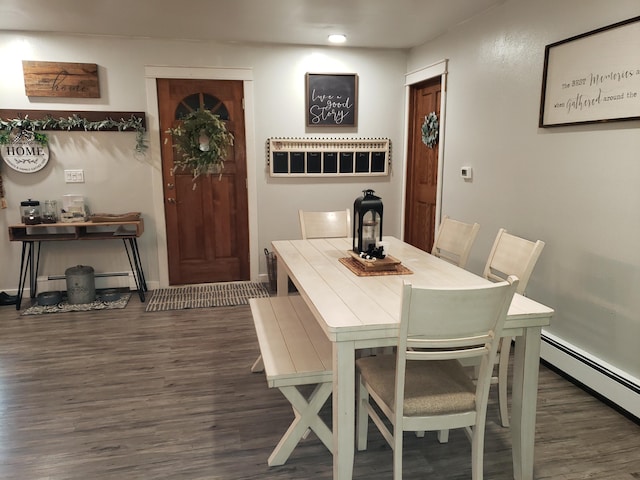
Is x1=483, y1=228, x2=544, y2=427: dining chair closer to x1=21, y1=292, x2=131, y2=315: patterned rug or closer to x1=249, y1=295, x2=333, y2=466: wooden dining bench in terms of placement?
x1=249, y1=295, x2=333, y2=466: wooden dining bench

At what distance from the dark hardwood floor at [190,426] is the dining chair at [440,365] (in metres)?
0.40

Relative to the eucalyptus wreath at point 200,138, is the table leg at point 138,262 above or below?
below

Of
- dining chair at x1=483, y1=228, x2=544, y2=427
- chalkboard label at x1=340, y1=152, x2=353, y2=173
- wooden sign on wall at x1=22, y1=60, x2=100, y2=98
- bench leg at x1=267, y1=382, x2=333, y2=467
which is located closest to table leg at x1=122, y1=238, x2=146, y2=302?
wooden sign on wall at x1=22, y1=60, x2=100, y2=98

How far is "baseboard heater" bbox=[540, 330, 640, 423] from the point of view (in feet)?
7.75

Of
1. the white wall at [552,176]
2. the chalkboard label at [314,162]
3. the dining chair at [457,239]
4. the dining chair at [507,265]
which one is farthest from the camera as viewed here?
→ the chalkboard label at [314,162]

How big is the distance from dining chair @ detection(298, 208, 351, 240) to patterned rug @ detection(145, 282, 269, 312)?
1.23 metres

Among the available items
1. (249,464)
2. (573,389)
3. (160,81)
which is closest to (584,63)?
(573,389)

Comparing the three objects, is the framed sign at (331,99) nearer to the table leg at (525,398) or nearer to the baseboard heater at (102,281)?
the baseboard heater at (102,281)

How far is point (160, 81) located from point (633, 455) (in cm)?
431

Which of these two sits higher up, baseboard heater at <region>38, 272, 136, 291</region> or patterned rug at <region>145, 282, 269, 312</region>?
baseboard heater at <region>38, 272, 136, 291</region>

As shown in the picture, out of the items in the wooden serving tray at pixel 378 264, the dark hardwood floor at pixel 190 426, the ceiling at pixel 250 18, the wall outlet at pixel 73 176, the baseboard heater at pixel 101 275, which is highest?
the ceiling at pixel 250 18

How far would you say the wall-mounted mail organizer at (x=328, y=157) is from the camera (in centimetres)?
460

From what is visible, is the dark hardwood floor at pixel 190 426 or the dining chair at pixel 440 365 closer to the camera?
the dining chair at pixel 440 365

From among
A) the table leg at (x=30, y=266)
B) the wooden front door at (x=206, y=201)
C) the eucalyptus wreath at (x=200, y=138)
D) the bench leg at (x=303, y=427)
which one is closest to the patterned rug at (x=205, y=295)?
the wooden front door at (x=206, y=201)
